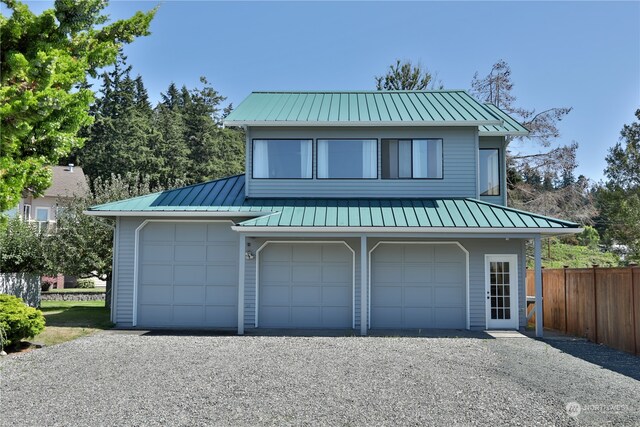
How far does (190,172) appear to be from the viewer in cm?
4219

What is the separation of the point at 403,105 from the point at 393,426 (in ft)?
39.1

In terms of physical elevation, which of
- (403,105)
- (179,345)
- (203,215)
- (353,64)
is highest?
(353,64)

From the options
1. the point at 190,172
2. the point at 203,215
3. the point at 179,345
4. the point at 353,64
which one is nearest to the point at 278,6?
the point at 203,215

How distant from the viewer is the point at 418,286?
13.9 m

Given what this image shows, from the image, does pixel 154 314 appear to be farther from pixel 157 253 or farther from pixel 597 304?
pixel 597 304

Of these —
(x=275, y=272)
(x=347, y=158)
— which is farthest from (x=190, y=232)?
(x=347, y=158)

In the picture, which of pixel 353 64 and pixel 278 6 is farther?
pixel 353 64

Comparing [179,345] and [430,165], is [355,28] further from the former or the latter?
[179,345]

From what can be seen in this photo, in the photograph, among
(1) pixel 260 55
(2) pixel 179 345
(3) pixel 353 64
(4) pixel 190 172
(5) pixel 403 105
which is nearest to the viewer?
(2) pixel 179 345

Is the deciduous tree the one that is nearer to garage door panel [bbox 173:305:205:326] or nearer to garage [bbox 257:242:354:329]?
garage door panel [bbox 173:305:205:326]

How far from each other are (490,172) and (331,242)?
5.26 m

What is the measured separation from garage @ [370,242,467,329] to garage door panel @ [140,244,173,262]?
5.34 m

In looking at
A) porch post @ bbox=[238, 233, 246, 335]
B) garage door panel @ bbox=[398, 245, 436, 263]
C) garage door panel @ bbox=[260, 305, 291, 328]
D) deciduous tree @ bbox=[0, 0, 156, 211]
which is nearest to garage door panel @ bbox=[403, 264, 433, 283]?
garage door panel @ bbox=[398, 245, 436, 263]

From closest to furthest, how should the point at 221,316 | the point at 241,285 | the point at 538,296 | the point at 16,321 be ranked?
the point at 16,321 → the point at 538,296 → the point at 241,285 → the point at 221,316
